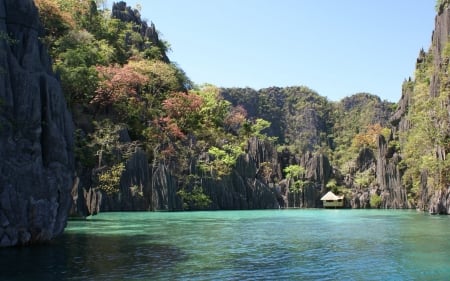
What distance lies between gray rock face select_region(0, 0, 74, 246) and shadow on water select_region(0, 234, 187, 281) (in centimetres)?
94

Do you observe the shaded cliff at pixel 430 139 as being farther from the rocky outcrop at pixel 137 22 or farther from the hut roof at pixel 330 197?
the rocky outcrop at pixel 137 22

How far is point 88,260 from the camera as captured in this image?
13.1 m

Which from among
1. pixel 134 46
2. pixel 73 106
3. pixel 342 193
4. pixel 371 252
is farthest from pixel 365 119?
pixel 371 252

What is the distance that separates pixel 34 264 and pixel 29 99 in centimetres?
618

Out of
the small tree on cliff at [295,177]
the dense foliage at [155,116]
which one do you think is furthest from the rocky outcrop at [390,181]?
the small tree on cliff at [295,177]

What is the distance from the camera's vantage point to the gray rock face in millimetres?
14773

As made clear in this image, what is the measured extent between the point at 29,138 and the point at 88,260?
4.89 m

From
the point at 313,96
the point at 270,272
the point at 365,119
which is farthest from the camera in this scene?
the point at 313,96

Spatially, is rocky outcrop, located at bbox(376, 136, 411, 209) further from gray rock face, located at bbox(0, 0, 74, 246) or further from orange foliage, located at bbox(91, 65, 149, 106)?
gray rock face, located at bbox(0, 0, 74, 246)

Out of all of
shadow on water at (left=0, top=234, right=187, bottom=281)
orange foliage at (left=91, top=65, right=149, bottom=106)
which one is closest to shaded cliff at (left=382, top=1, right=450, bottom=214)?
orange foliage at (left=91, top=65, right=149, bottom=106)

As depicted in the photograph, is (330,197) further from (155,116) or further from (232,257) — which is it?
(232,257)

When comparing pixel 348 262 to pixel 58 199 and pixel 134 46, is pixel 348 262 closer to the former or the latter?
pixel 58 199

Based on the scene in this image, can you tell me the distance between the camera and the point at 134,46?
5781 cm

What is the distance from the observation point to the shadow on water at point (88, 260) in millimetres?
10984
